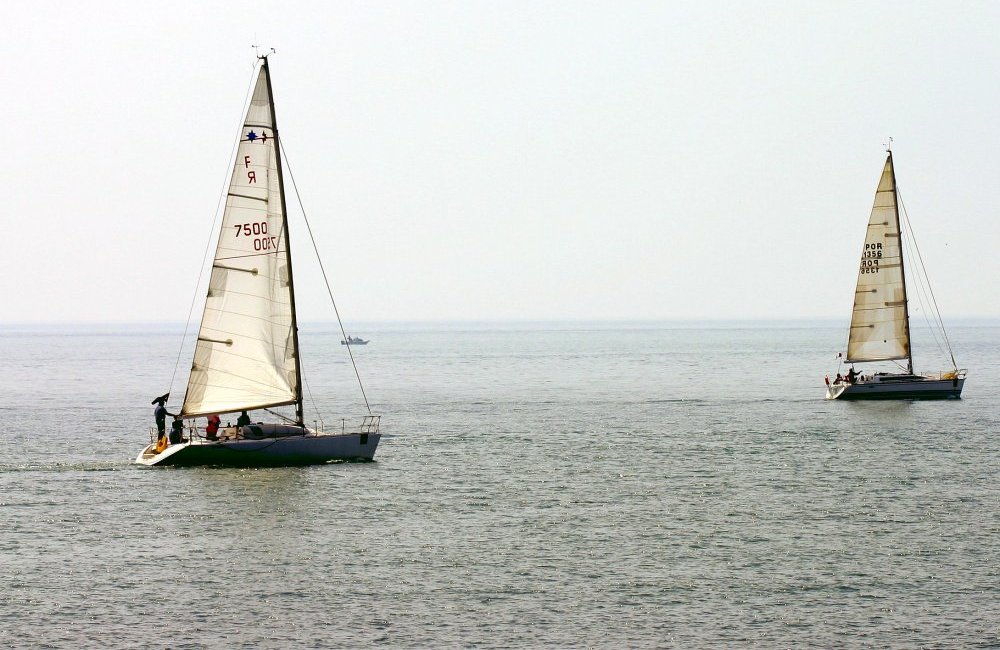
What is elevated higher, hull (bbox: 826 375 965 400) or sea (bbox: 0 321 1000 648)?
hull (bbox: 826 375 965 400)

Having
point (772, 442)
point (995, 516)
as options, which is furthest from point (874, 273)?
point (995, 516)

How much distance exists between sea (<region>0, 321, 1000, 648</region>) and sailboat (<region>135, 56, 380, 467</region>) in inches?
48.3

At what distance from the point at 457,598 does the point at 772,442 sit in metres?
41.7

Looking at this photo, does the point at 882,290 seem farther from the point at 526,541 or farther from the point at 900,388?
the point at 526,541

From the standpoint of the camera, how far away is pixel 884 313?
98750 mm

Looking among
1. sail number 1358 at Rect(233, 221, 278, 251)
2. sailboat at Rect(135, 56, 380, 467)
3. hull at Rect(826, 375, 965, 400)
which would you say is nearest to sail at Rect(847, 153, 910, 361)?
hull at Rect(826, 375, 965, 400)

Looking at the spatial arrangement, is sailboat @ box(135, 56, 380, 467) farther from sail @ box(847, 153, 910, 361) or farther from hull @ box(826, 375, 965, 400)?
sail @ box(847, 153, 910, 361)

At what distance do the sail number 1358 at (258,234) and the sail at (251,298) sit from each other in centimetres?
5

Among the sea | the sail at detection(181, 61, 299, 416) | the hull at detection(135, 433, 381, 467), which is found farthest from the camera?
the hull at detection(135, 433, 381, 467)

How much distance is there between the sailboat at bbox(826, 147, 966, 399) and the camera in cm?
9694

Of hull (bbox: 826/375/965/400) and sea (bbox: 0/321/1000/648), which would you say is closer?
sea (bbox: 0/321/1000/648)

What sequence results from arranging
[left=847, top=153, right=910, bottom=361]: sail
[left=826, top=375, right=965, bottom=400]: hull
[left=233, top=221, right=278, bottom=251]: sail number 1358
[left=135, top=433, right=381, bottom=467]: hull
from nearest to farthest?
[left=233, top=221, right=278, bottom=251]: sail number 1358 < [left=135, top=433, right=381, bottom=467]: hull < [left=826, top=375, right=965, bottom=400]: hull < [left=847, top=153, right=910, bottom=361]: sail

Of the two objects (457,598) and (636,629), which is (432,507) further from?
(636,629)

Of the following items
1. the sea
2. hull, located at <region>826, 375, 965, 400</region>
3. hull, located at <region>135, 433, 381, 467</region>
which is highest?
hull, located at <region>826, 375, 965, 400</region>
